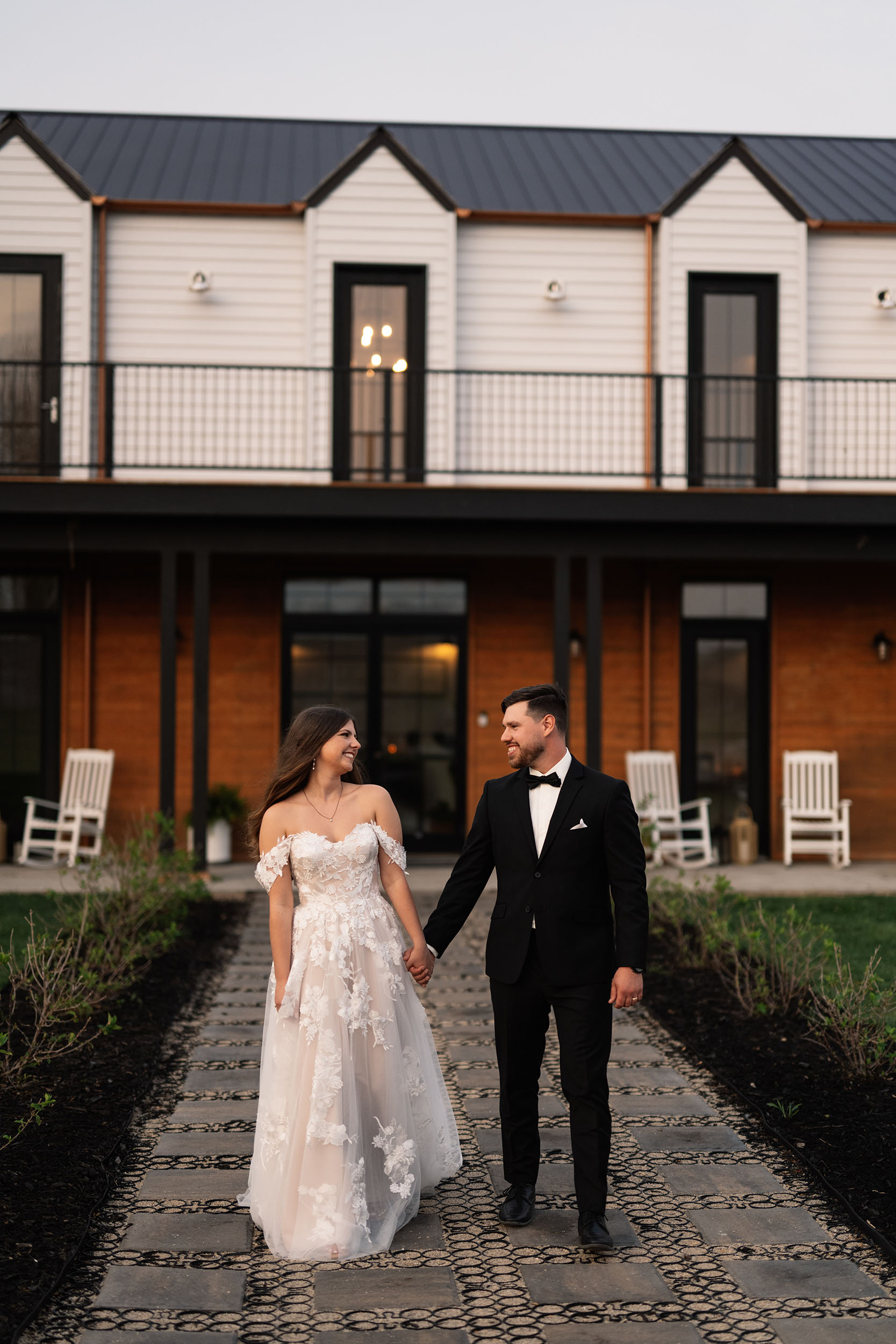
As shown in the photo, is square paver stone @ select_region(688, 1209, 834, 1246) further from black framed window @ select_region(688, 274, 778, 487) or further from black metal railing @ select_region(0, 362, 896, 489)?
black framed window @ select_region(688, 274, 778, 487)

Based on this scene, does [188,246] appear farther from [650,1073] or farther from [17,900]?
[650,1073]

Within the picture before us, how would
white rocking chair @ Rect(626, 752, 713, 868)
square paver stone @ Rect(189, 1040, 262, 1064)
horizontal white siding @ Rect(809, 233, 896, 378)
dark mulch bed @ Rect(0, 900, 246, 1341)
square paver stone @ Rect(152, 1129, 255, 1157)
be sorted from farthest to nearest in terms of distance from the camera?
horizontal white siding @ Rect(809, 233, 896, 378)
white rocking chair @ Rect(626, 752, 713, 868)
square paver stone @ Rect(189, 1040, 262, 1064)
square paver stone @ Rect(152, 1129, 255, 1157)
dark mulch bed @ Rect(0, 900, 246, 1341)

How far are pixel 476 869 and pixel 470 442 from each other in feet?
27.8

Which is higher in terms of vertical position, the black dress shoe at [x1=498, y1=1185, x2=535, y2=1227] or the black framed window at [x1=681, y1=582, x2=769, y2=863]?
the black framed window at [x1=681, y1=582, x2=769, y2=863]

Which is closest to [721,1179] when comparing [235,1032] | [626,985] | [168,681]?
[626,985]

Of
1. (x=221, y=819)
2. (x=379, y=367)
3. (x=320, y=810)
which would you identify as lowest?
(x=221, y=819)

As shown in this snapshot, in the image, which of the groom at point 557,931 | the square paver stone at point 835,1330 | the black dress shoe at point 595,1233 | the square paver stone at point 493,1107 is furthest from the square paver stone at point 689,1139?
the square paver stone at point 835,1330

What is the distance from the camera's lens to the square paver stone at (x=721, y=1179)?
3.57 m

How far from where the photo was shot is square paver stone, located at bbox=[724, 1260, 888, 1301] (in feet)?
9.52

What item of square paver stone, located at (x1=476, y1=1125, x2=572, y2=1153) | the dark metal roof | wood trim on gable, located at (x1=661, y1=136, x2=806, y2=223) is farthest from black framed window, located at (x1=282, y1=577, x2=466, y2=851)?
square paver stone, located at (x1=476, y1=1125, x2=572, y2=1153)

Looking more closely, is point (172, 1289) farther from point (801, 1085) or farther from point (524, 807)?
point (801, 1085)

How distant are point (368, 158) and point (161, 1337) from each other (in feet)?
35.3

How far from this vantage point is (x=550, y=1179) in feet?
12.1

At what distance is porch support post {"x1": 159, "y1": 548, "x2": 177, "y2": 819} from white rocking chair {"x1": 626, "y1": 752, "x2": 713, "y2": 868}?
13.4 ft
